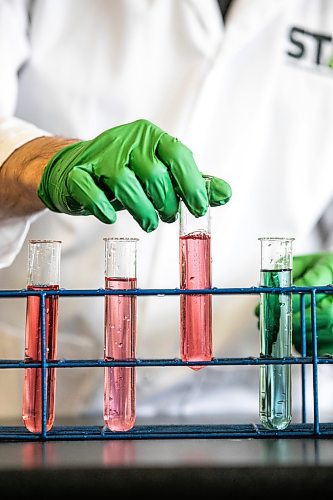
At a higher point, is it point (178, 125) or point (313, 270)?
point (178, 125)

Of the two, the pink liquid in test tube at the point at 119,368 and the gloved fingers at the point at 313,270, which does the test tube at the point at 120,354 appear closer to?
the pink liquid in test tube at the point at 119,368

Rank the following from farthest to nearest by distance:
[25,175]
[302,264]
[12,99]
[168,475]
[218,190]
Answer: [12,99] < [302,264] < [25,175] < [218,190] < [168,475]

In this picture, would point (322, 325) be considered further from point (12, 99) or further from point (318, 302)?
point (12, 99)

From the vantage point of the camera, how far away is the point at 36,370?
881 mm

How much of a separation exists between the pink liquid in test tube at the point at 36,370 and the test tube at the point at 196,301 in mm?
146

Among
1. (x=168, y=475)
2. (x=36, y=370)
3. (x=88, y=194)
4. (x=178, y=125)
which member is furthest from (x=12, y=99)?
(x=168, y=475)

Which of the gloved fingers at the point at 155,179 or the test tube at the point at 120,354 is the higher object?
the gloved fingers at the point at 155,179

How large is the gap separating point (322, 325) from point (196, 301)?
35 centimetres

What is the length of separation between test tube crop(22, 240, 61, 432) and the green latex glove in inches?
15.5

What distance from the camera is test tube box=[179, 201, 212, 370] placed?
88cm

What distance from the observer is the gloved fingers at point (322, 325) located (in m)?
1.15

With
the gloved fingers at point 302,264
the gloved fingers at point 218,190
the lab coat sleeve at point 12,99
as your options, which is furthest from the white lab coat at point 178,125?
the gloved fingers at point 218,190

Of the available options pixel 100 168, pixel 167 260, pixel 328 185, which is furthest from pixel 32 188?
pixel 328 185

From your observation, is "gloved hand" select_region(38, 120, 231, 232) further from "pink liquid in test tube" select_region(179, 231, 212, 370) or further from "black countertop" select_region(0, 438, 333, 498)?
"black countertop" select_region(0, 438, 333, 498)
